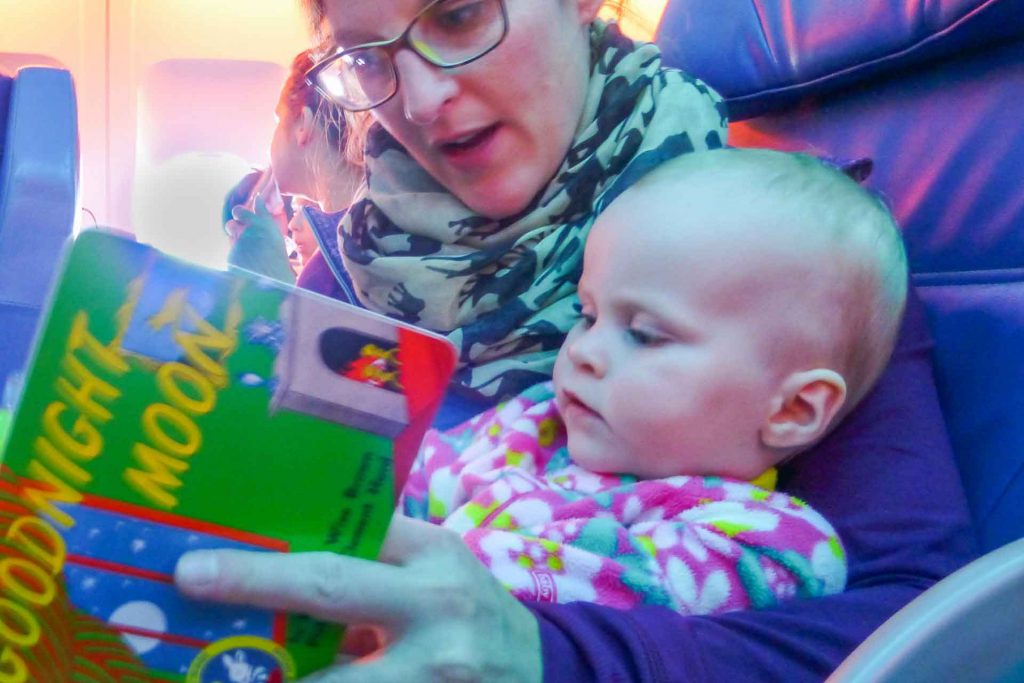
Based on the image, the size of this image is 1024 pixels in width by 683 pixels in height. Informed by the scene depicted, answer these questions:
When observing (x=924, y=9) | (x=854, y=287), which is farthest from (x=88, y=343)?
(x=924, y=9)

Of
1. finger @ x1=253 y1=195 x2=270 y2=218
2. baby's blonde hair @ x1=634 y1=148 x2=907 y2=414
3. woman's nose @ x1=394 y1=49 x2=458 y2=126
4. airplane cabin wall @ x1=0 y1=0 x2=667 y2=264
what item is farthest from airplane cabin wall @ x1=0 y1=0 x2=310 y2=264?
baby's blonde hair @ x1=634 y1=148 x2=907 y2=414

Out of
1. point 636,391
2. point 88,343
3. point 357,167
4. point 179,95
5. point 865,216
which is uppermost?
point 88,343

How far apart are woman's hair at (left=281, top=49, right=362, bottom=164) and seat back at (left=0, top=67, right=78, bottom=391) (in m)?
0.40

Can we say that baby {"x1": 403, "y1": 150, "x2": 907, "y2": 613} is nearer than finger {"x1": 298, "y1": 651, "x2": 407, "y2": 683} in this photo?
No

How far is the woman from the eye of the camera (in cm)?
46

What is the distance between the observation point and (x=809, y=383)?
728mm

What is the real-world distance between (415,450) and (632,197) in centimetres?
44

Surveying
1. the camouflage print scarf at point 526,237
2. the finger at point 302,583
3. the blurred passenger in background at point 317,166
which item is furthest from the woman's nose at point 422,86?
the finger at point 302,583

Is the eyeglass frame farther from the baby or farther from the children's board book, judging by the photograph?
the children's board book

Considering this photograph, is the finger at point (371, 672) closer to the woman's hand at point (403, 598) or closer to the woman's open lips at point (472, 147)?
the woman's hand at point (403, 598)

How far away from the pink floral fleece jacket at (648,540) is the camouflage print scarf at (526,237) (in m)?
0.19

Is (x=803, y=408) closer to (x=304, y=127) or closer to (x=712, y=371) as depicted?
(x=712, y=371)

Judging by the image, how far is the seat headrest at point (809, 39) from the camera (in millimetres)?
906

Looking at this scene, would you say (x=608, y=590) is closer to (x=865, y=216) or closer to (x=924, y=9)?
(x=865, y=216)
